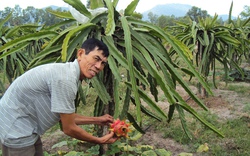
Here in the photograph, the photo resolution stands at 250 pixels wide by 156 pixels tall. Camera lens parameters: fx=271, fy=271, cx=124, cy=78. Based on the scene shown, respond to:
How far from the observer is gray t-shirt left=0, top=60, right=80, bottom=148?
1.38m

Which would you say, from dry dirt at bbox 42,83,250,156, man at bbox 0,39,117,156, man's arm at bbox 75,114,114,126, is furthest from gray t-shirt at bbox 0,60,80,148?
Answer: dry dirt at bbox 42,83,250,156

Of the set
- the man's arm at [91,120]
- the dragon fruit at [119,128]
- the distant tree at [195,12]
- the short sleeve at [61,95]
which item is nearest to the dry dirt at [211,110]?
the man's arm at [91,120]

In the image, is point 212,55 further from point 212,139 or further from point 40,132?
point 40,132

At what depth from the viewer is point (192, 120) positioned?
4008 millimetres

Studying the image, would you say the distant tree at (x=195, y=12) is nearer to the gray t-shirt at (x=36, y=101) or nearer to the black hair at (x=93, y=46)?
the black hair at (x=93, y=46)

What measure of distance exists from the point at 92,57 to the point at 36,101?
15.4 inches

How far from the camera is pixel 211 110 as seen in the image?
4496 millimetres

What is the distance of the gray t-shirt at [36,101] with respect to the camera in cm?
138

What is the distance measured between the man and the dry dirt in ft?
5.58

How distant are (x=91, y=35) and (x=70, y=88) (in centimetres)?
61

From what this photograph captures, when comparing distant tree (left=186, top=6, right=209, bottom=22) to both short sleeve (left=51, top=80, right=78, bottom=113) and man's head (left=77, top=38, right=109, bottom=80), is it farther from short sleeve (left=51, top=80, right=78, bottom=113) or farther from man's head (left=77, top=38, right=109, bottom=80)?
short sleeve (left=51, top=80, right=78, bottom=113)

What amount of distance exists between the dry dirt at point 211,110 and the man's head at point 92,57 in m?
1.92

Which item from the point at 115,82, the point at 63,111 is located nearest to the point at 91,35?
the point at 115,82

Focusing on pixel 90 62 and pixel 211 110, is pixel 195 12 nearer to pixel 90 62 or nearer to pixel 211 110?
pixel 211 110
